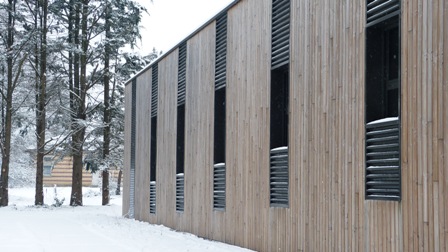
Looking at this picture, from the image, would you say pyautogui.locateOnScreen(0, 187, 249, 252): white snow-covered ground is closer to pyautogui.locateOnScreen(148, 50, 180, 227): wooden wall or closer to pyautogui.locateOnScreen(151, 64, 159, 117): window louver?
pyautogui.locateOnScreen(148, 50, 180, 227): wooden wall

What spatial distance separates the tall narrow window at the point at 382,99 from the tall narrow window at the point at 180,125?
310 inches

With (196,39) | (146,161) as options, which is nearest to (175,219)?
(146,161)

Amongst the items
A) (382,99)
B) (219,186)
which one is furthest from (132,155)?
(382,99)

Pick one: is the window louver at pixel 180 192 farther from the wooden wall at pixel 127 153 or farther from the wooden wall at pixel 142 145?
the wooden wall at pixel 127 153

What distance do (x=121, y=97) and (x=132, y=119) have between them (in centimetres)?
900

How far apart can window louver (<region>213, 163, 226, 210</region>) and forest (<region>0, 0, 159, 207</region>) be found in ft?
49.0

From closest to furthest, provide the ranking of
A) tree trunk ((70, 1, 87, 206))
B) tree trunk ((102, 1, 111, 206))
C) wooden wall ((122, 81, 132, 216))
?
1. wooden wall ((122, 81, 132, 216))
2. tree trunk ((70, 1, 87, 206))
3. tree trunk ((102, 1, 111, 206))

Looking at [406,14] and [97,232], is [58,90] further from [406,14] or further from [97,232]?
[406,14]

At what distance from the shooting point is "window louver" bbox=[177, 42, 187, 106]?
14.9 metres

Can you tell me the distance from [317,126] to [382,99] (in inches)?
49.5

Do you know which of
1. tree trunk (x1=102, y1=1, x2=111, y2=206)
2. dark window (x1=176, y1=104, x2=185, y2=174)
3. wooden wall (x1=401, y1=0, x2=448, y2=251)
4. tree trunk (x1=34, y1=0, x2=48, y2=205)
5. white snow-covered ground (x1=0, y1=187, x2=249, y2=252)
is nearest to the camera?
wooden wall (x1=401, y1=0, x2=448, y2=251)

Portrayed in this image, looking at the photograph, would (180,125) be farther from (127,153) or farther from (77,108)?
(77,108)

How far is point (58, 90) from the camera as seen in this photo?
27.3 metres

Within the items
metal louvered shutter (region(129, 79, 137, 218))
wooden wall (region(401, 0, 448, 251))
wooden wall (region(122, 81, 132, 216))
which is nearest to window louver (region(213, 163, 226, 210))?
wooden wall (region(401, 0, 448, 251))
